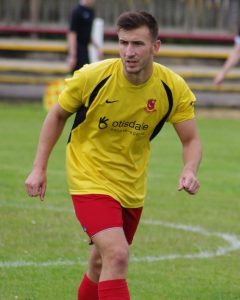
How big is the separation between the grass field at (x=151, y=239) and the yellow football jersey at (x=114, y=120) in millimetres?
1222

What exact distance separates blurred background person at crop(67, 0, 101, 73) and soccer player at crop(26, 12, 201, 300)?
12.6 m

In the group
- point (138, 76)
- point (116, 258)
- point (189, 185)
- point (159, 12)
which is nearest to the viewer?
point (116, 258)

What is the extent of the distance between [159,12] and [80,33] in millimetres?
7286

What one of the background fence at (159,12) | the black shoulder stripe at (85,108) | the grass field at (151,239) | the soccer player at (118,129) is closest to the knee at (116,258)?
the soccer player at (118,129)

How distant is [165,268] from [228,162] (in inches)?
279

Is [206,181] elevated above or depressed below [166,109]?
below

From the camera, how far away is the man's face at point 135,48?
6.19 m

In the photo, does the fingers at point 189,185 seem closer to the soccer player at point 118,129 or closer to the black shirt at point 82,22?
the soccer player at point 118,129

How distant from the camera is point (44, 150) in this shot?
6.34 meters

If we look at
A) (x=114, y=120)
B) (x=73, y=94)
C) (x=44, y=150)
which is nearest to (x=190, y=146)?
(x=114, y=120)

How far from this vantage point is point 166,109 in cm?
649

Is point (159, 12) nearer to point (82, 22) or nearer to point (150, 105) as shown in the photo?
point (82, 22)

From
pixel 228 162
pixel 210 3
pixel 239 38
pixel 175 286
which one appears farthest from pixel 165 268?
pixel 210 3

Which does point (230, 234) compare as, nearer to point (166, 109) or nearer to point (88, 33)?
point (166, 109)
